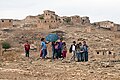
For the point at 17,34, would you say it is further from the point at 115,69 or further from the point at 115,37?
the point at 115,69

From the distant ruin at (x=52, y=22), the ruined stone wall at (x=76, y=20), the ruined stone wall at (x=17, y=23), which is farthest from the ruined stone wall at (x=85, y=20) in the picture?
the ruined stone wall at (x=17, y=23)

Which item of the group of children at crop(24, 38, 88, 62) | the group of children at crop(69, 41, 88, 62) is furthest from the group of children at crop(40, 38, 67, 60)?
the group of children at crop(69, 41, 88, 62)

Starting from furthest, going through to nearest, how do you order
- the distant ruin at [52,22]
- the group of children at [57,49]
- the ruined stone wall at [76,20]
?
the ruined stone wall at [76,20]
the distant ruin at [52,22]
the group of children at [57,49]

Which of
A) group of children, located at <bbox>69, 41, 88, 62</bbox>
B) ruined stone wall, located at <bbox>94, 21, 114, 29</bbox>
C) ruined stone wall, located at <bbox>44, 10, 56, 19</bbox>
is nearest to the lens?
group of children, located at <bbox>69, 41, 88, 62</bbox>

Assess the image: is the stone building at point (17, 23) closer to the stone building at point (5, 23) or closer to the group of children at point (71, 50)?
the stone building at point (5, 23)

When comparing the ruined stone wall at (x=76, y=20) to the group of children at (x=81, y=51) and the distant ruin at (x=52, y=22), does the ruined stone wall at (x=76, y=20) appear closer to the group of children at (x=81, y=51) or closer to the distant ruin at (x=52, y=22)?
the distant ruin at (x=52, y=22)

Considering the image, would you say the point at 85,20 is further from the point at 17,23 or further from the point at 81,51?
the point at 81,51

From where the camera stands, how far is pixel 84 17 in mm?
76188

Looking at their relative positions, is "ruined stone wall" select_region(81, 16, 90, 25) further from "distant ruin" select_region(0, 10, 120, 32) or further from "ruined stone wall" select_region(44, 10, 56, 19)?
"ruined stone wall" select_region(44, 10, 56, 19)

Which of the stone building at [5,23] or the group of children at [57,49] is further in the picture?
the stone building at [5,23]

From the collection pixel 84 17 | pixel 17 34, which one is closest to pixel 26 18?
pixel 84 17

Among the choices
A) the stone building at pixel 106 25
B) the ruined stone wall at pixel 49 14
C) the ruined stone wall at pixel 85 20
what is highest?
the ruined stone wall at pixel 49 14

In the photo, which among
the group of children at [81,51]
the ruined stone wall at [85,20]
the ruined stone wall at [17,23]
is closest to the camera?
the group of children at [81,51]

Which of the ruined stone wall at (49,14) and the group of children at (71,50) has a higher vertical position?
the ruined stone wall at (49,14)
